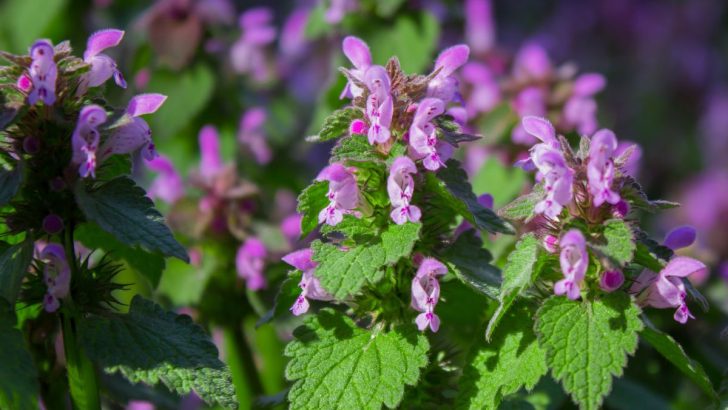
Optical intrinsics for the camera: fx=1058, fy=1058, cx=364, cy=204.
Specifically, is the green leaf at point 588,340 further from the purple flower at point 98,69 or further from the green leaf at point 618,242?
the purple flower at point 98,69

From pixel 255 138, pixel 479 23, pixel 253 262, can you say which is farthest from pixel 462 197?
pixel 479 23

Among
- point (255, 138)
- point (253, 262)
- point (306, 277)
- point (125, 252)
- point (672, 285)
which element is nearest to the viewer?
point (672, 285)

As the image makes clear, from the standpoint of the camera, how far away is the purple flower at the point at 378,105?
227cm

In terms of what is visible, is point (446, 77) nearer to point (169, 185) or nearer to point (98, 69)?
point (98, 69)

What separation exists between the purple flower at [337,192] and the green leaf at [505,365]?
45cm

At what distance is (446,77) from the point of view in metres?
2.48

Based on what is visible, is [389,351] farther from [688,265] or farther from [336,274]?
[688,265]

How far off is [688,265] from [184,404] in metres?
2.53

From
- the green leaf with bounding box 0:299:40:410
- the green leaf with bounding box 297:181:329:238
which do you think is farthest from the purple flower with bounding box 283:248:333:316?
the green leaf with bounding box 0:299:40:410

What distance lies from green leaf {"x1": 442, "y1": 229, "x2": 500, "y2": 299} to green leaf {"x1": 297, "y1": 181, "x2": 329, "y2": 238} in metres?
0.31

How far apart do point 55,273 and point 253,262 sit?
1.21 meters

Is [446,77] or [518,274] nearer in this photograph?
[518,274]

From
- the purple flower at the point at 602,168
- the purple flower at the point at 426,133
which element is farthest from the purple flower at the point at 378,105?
the purple flower at the point at 602,168

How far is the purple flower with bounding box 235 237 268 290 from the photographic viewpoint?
3.43 metres
